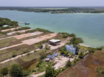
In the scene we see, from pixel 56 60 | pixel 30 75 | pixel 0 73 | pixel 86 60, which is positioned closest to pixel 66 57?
pixel 56 60

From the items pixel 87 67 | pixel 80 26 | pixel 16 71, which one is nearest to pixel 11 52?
pixel 16 71

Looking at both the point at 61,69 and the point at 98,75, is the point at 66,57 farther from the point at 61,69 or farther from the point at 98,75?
the point at 98,75

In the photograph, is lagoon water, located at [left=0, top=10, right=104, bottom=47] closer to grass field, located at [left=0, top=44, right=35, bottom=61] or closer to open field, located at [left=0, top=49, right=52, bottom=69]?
open field, located at [left=0, top=49, right=52, bottom=69]

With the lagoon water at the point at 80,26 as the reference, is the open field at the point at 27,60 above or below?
below

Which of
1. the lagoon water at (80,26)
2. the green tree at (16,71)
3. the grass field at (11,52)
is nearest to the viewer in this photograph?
the green tree at (16,71)

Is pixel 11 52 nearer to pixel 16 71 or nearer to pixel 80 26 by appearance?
pixel 16 71

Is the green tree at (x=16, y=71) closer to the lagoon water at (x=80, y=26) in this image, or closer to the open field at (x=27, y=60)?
the open field at (x=27, y=60)

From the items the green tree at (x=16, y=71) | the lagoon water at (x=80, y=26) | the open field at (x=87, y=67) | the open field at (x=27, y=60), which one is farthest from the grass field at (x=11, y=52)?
the lagoon water at (x=80, y=26)

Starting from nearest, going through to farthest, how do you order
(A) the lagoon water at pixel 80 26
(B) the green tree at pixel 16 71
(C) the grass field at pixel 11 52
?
(B) the green tree at pixel 16 71, (C) the grass field at pixel 11 52, (A) the lagoon water at pixel 80 26

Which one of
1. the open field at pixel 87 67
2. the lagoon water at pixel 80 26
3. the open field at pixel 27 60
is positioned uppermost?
the lagoon water at pixel 80 26
